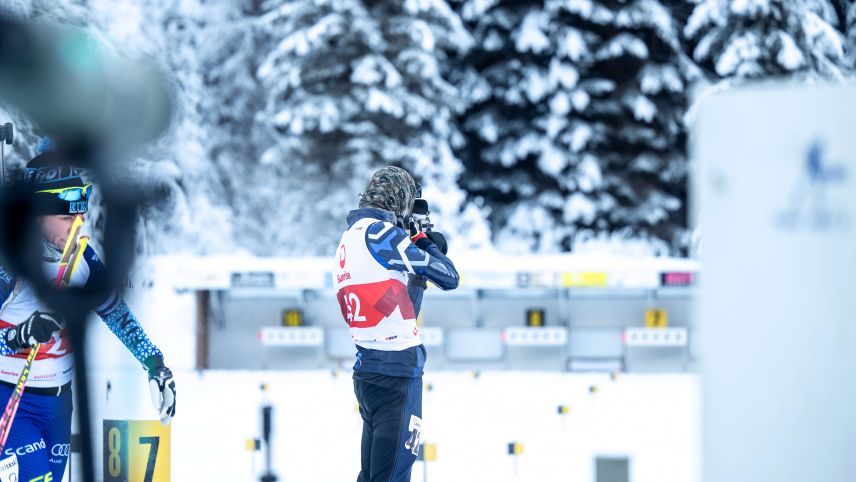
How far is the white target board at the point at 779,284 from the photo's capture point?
213 cm

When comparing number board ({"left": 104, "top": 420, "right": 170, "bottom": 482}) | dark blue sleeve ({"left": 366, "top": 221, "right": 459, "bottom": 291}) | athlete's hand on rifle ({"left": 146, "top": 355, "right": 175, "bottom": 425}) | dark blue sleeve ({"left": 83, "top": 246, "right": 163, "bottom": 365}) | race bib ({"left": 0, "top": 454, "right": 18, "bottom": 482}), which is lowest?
number board ({"left": 104, "top": 420, "right": 170, "bottom": 482})

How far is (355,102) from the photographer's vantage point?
24.9 metres

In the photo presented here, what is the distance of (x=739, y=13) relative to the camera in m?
22.7

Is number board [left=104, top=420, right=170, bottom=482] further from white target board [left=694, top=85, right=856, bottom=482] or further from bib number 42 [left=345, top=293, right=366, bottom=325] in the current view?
white target board [left=694, top=85, right=856, bottom=482]

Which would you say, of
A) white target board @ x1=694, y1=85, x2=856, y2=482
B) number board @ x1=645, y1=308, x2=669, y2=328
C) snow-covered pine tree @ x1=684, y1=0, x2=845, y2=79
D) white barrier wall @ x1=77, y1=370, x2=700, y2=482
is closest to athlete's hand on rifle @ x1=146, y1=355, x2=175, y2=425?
white barrier wall @ x1=77, y1=370, x2=700, y2=482

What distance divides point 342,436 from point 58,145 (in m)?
8.89

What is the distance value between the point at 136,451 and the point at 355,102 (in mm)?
19709

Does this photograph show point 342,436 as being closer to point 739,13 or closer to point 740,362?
point 740,362

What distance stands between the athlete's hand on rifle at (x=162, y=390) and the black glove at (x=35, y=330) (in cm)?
39

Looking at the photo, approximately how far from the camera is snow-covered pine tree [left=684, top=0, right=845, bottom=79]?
73.1ft

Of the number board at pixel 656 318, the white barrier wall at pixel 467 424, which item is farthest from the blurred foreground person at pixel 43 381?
the number board at pixel 656 318

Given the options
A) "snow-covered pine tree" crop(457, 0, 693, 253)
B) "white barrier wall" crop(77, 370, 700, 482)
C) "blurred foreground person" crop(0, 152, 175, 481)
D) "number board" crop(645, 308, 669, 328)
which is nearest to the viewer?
"blurred foreground person" crop(0, 152, 175, 481)

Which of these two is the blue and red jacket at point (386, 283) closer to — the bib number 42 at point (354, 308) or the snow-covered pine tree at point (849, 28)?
the bib number 42 at point (354, 308)

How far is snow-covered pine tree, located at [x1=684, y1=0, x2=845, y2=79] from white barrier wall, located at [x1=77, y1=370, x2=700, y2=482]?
8837mm
